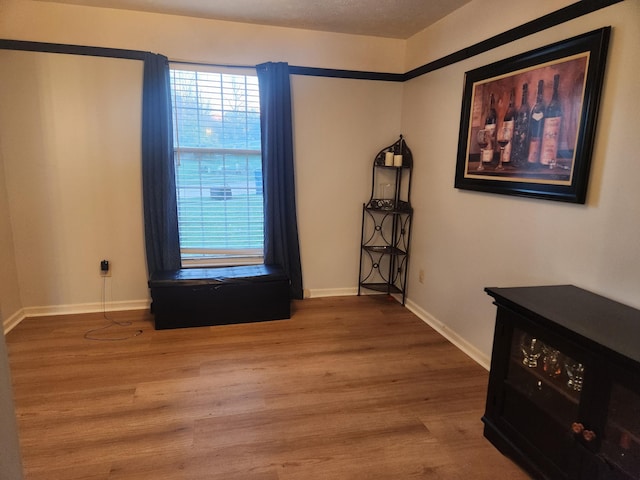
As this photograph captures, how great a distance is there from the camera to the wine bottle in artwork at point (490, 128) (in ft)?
8.09

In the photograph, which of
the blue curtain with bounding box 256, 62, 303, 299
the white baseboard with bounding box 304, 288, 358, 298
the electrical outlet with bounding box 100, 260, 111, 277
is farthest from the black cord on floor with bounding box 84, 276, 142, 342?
the white baseboard with bounding box 304, 288, 358, 298

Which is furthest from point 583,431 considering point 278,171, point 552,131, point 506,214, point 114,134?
point 114,134

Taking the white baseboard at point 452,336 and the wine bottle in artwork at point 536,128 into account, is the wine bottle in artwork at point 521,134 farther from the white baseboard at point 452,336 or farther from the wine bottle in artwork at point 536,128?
the white baseboard at point 452,336

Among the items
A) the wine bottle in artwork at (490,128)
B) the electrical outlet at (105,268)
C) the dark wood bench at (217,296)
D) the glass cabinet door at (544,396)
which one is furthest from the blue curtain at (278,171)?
the glass cabinet door at (544,396)

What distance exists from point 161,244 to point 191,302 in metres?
0.63

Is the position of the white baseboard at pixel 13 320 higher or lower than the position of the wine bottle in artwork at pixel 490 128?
lower

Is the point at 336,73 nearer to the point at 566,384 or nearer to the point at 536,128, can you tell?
the point at 536,128

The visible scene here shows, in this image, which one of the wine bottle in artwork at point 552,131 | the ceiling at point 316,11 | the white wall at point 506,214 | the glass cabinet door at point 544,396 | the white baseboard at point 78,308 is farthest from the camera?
the white baseboard at point 78,308

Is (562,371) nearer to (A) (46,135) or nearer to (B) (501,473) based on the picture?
(B) (501,473)

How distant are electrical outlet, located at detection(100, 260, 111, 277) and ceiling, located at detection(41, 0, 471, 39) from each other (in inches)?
80.4

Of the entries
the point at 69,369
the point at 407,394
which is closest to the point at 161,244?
the point at 69,369

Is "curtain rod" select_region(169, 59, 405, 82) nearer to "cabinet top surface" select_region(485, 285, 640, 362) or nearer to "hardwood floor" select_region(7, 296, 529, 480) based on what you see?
"hardwood floor" select_region(7, 296, 529, 480)

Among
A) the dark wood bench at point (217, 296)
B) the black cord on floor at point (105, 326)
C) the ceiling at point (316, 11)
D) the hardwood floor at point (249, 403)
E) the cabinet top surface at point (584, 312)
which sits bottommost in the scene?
the hardwood floor at point (249, 403)

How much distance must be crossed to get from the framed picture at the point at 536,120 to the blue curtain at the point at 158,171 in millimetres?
2354
